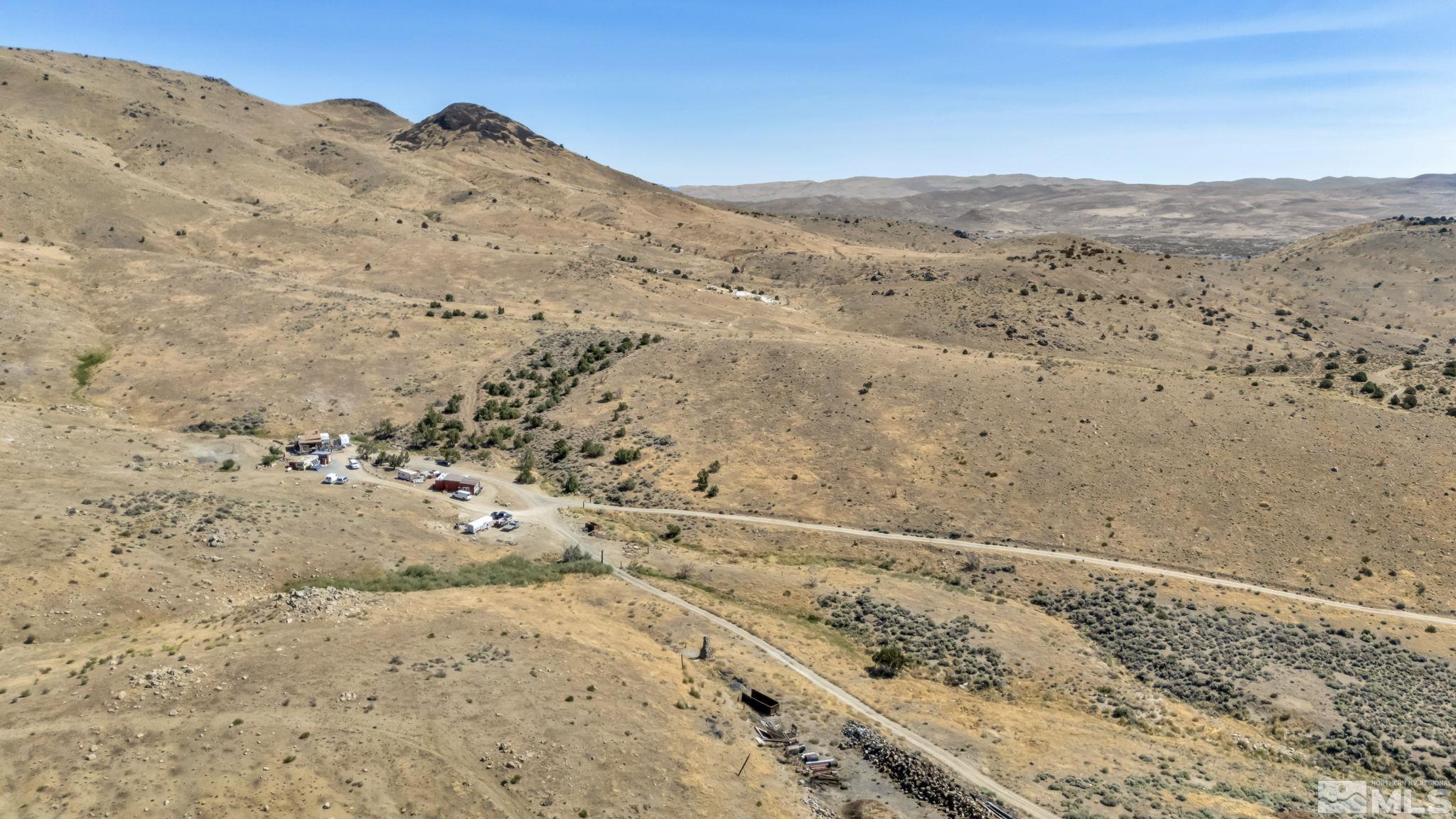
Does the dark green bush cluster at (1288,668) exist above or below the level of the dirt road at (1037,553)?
below

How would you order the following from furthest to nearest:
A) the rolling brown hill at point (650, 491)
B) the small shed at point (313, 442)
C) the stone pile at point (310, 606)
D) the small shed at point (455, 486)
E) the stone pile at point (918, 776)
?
the small shed at point (313, 442) < the small shed at point (455, 486) < the stone pile at point (310, 606) < the rolling brown hill at point (650, 491) < the stone pile at point (918, 776)

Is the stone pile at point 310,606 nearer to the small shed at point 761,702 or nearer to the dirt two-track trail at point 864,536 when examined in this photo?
the dirt two-track trail at point 864,536

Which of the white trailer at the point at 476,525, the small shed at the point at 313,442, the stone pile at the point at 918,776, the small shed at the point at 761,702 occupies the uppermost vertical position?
the small shed at the point at 313,442

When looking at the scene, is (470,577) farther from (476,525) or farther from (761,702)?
(761,702)

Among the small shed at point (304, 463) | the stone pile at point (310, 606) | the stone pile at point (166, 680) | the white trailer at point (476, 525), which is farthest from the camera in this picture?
the small shed at point (304, 463)

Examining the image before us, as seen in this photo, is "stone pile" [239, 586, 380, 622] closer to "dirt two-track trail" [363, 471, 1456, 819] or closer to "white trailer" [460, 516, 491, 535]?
"white trailer" [460, 516, 491, 535]

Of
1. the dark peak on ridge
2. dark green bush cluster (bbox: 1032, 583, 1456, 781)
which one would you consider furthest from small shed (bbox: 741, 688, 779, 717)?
the dark peak on ridge

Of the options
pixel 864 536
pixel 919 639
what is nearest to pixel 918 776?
pixel 919 639

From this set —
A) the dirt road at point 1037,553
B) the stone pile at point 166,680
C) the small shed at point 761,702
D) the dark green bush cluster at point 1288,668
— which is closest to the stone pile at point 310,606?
the stone pile at point 166,680
